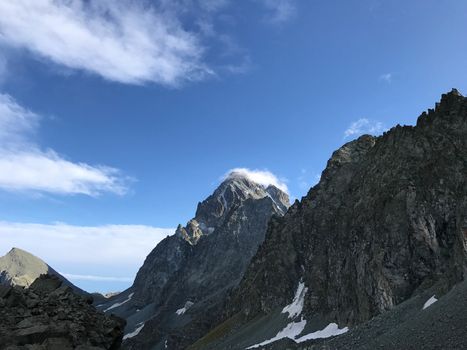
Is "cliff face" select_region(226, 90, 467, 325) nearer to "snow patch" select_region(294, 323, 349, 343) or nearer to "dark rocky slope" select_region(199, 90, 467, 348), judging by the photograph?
"dark rocky slope" select_region(199, 90, 467, 348)

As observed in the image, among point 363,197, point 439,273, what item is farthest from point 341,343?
point 363,197

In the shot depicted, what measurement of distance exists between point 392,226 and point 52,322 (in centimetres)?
6843

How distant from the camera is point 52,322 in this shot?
3375 centimetres

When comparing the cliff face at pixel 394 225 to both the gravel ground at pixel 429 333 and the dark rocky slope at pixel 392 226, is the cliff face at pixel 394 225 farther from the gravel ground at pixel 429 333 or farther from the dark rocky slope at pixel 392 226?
the gravel ground at pixel 429 333

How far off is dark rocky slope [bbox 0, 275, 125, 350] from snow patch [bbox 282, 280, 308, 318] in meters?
80.7

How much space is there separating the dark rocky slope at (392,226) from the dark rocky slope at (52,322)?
135 ft

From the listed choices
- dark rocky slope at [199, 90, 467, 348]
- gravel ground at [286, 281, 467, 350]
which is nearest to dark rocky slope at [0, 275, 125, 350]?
gravel ground at [286, 281, 467, 350]

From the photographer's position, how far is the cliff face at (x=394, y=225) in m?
77.4

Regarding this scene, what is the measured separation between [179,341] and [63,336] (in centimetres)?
16564

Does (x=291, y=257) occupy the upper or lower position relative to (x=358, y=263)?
upper

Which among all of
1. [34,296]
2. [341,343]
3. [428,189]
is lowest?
[341,343]

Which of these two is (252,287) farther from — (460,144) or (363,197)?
(460,144)

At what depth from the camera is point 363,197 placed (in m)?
104

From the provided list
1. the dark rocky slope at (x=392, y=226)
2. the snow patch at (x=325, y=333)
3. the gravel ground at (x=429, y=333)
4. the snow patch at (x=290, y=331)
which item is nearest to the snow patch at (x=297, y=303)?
the dark rocky slope at (x=392, y=226)
